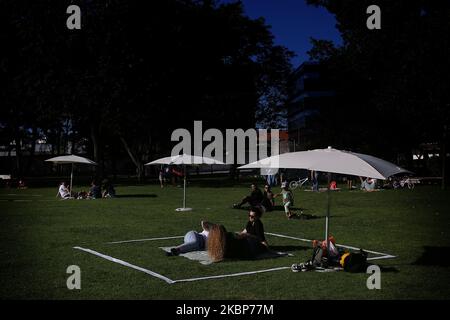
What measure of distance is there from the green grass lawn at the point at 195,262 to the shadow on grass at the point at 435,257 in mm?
23

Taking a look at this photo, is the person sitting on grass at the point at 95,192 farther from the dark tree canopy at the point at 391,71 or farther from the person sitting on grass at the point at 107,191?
the dark tree canopy at the point at 391,71

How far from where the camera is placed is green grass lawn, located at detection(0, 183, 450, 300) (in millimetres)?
8484

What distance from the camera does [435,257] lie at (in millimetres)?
11555

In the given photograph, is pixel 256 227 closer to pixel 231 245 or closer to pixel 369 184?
pixel 231 245

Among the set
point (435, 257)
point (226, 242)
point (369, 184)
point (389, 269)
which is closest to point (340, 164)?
point (389, 269)

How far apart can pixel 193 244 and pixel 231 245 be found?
1088mm

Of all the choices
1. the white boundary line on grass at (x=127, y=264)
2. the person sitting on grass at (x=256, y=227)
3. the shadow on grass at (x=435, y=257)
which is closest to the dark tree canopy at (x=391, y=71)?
the shadow on grass at (x=435, y=257)

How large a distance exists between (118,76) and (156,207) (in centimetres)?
1999

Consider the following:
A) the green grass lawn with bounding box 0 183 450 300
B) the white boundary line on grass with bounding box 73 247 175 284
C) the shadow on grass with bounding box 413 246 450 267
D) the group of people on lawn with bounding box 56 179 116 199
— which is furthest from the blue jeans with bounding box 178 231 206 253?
the group of people on lawn with bounding box 56 179 116 199

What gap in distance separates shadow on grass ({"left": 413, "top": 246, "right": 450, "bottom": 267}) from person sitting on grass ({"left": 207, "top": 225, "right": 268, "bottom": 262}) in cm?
364

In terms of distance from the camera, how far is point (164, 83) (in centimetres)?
4300

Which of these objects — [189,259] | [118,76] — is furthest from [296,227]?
[118,76]
